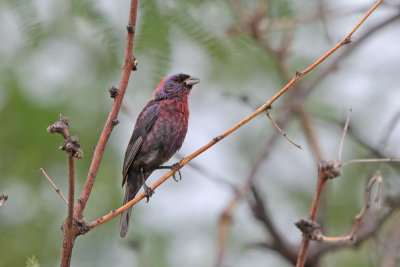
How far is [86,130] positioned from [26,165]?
55 cm

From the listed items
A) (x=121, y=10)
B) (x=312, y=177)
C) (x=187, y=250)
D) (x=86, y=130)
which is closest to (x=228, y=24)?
(x=121, y=10)

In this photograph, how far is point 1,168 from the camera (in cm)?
482

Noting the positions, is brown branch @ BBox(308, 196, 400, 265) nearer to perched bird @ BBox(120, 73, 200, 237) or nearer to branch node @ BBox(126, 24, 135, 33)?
perched bird @ BBox(120, 73, 200, 237)

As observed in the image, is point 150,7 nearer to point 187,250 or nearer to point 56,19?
point 56,19

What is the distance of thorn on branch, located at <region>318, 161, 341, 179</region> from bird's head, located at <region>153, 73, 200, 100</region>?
3069 mm

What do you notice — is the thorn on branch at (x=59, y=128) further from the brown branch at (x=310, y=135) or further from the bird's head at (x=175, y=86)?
the bird's head at (x=175, y=86)

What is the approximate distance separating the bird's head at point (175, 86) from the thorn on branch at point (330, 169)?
3069 millimetres

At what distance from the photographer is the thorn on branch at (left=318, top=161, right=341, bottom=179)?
2299 millimetres

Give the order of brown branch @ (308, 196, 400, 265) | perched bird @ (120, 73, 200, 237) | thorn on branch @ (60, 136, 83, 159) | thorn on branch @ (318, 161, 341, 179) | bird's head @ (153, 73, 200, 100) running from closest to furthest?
1. thorn on branch @ (60, 136, 83, 159)
2. thorn on branch @ (318, 161, 341, 179)
3. brown branch @ (308, 196, 400, 265)
4. perched bird @ (120, 73, 200, 237)
5. bird's head @ (153, 73, 200, 100)

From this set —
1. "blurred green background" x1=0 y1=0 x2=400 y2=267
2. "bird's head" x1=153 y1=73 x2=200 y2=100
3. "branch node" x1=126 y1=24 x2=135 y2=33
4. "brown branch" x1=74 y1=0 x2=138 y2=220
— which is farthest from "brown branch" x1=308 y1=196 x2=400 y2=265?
"branch node" x1=126 y1=24 x2=135 y2=33

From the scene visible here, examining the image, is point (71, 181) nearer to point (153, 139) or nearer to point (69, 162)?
point (69, 162)

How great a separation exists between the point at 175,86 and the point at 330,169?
10.4ft

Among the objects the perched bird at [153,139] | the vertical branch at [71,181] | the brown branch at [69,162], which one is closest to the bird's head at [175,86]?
the perched bird at [153,139]

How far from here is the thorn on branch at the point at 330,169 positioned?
7.54ft
